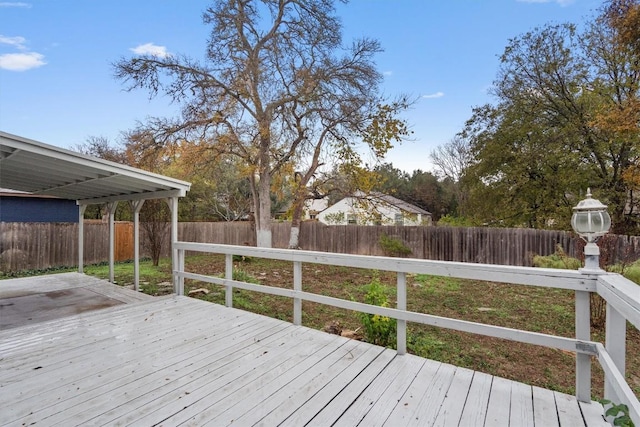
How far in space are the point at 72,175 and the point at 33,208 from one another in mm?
10387

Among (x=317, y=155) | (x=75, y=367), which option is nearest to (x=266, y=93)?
(x=317, y=155)

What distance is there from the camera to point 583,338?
7.13ft

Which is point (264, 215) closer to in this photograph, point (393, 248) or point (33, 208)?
point (393, 248)

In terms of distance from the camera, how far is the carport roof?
13.4 ft

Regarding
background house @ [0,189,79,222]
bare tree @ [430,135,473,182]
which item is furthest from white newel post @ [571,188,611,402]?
bare tree @ [430,135,473,182]

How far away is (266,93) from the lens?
11.3 metres

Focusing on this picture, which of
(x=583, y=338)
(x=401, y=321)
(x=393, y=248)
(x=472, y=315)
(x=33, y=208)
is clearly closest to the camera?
(x=583, y=338)

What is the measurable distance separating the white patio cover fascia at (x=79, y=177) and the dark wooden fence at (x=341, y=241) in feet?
14.4

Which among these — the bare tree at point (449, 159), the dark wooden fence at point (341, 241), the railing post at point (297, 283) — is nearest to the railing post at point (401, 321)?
the railing post at point (297, 283)

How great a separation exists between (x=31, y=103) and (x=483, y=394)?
14997mm

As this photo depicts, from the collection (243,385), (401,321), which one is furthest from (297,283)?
(243,385)

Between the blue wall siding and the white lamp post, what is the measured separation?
1639 cm

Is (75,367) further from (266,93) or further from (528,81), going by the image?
(528,81)

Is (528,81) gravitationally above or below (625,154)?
above
